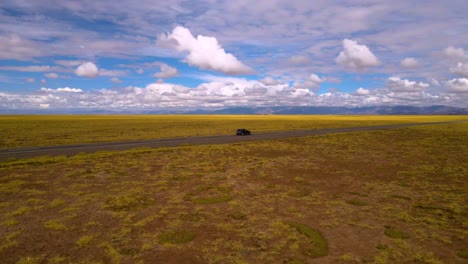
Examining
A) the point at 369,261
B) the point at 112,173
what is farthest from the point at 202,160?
the point at 369,261

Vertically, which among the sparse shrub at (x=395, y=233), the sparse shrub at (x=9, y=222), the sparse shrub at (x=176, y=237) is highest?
the sparse shrub at (x=9, y=222)

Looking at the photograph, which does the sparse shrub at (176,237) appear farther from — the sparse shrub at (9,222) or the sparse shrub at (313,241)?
the sparse shrub at (9,222)

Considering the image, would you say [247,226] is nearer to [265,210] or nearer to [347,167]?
[265,210]

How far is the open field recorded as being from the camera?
872cm

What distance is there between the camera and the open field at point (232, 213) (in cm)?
872

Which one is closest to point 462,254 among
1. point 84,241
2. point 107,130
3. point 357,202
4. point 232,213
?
point 357,202

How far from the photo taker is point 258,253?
28.3 feet

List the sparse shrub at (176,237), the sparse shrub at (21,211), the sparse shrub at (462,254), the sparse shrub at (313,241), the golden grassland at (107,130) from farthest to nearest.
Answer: the golden grassland at (107,130), the sparse shrub at (21,211), the sparse shrub at (176,237), the sparse shrub at (313,241), the sparse shrub at (462,254)

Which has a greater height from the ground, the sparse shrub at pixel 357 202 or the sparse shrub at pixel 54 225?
the sparse shrub at pixel 357 202

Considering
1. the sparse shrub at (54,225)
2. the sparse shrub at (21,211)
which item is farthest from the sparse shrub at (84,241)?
the sparse shrub at (21,211)

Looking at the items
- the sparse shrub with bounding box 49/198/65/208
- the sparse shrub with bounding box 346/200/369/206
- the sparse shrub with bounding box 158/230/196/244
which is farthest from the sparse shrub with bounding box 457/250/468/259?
the sparse shrub with bounding box 49/198/65/208

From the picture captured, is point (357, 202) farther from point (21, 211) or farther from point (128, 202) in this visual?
point (21, 211)

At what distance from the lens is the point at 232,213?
1214 centimetres

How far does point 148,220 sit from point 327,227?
7.31 meters
